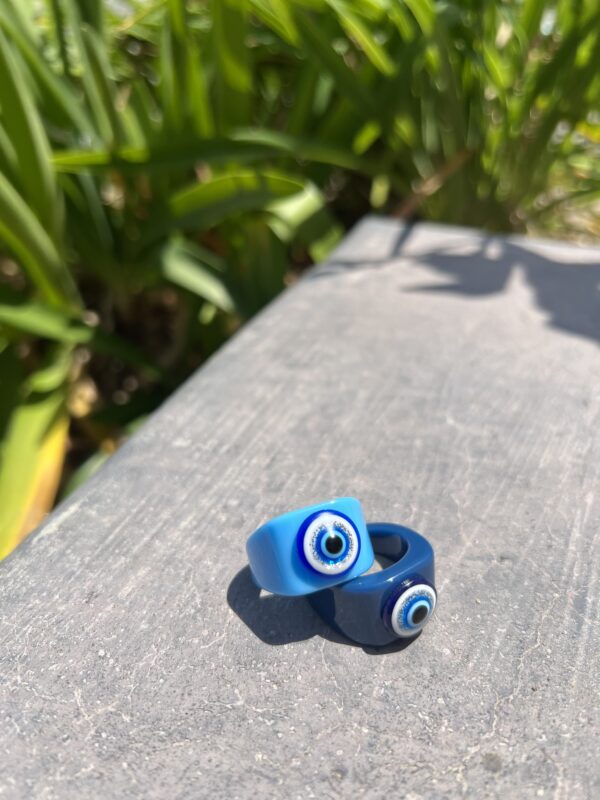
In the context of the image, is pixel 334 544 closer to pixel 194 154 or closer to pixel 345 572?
pixel 345 572

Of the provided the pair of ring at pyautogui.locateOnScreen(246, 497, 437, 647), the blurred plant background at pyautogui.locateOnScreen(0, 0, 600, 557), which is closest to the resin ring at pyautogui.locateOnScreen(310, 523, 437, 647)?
the pair of ring at pyautogui.locateOnScreen(246, 497, 437, 647)

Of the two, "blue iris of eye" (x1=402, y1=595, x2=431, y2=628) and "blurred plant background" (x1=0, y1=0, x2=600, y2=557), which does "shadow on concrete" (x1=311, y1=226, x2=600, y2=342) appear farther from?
"blue iris of eye" (x1=402, y1=595, x2=431, y2=628)

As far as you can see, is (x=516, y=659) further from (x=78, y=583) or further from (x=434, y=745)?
(x=78, y=583)

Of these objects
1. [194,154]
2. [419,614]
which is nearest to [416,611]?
[419,614]

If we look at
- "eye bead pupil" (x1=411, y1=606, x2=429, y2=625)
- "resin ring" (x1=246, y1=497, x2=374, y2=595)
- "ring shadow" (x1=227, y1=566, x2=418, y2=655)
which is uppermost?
"resin ring" (x1=246, y1=497, x2=374, y2=595)

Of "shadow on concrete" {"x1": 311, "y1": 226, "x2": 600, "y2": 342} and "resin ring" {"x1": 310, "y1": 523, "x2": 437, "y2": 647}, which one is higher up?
"resin ring" {"x1": 310, "y1": 523, "x2": 437, "y2": 647}

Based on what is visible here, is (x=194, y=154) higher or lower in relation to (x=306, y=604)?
higher

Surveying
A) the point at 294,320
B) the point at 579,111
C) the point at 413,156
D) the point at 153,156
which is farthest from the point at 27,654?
the point at 579,111
